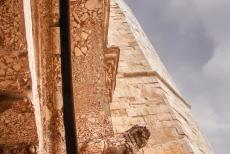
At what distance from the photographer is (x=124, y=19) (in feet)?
30.1

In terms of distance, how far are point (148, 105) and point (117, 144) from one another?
398 cm

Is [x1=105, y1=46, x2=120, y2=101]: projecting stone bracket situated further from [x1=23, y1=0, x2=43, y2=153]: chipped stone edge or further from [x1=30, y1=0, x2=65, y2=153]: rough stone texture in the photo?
[x1=23, y1=0, x2=43, y2=153]: chipped stone edge

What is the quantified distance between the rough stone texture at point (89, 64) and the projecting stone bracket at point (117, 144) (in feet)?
0.34

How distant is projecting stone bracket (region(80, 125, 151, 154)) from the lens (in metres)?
2.28

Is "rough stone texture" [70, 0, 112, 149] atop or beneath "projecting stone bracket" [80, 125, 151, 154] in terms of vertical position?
atop

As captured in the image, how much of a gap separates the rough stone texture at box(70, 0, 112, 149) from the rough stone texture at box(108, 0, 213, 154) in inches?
114

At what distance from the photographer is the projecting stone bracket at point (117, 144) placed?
7.49ft

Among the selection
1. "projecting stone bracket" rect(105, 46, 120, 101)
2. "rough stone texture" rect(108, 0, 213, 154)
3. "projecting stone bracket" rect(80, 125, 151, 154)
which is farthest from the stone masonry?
"rough stone texture" rect(108, 0, 213, 154)

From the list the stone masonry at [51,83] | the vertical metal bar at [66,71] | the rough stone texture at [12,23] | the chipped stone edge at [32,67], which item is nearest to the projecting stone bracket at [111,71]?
the stone masonry at [51,83]

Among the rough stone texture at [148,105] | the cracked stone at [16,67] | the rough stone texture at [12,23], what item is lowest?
the cracked stone at [16,67]

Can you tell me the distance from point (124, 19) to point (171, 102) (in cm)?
298

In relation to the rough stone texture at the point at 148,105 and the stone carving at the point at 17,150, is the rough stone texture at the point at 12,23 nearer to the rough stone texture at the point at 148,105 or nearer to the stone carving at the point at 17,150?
the stone carving at the point at 17,150

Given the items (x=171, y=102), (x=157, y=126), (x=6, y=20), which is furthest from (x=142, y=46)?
(x=6, y=20)

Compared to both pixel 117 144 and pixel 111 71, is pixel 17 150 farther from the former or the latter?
pixel 111 71
